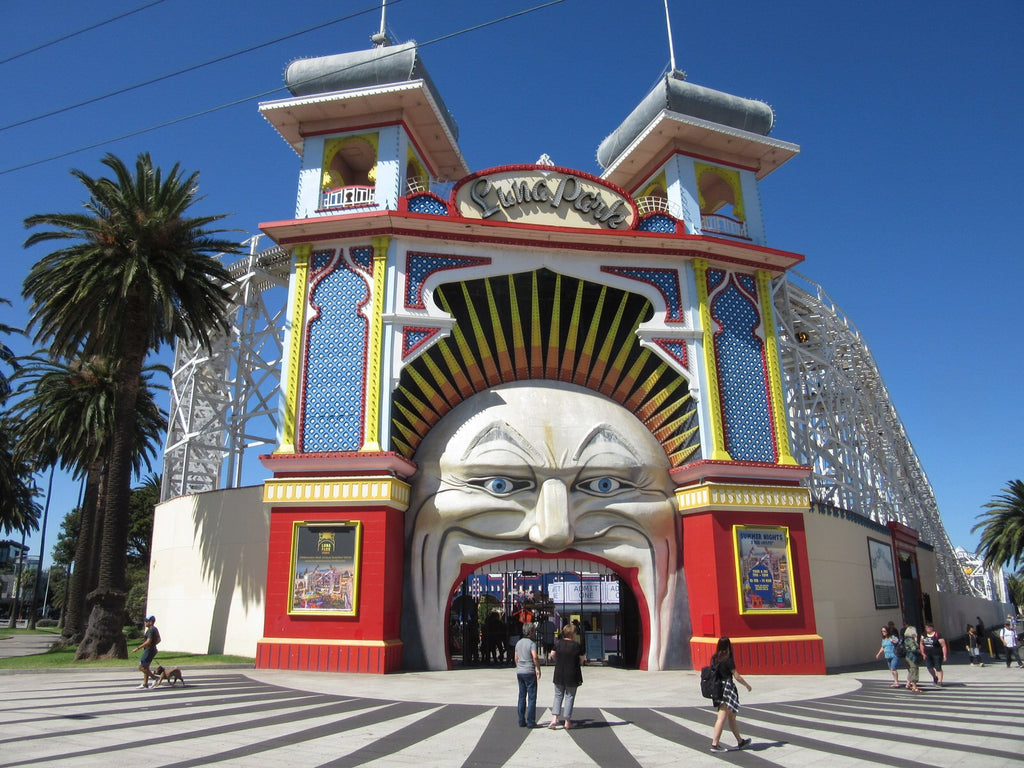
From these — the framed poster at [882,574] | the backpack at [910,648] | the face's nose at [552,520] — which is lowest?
the backpack at [910,648]

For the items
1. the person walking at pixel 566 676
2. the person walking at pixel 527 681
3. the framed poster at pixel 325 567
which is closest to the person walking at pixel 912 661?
the person walking at pixel 566 676

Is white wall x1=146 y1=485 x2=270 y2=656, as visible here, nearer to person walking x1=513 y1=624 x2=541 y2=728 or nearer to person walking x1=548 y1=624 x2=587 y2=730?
person walking x1=513 y1=624 x2=541 y2=728

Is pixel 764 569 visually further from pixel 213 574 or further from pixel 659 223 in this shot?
pixel 213 574

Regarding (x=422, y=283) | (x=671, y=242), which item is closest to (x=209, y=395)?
(x=422, y=283)

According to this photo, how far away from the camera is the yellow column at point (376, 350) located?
18984 millimetres

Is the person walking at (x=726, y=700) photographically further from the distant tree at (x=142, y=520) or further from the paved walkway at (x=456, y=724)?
the distant tree at (x=142, y=520)

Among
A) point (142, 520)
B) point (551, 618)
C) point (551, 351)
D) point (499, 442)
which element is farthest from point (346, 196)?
point (142, 520)

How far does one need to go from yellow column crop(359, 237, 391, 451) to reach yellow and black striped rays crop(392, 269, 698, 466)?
48.7 inches

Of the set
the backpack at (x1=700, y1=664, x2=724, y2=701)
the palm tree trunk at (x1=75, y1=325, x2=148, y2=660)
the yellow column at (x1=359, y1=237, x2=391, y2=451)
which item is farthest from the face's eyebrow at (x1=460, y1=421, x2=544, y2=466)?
the backpack at (x1=700, y1=664, x2=724, y2=701)

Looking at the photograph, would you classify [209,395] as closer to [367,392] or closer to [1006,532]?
[367,392]

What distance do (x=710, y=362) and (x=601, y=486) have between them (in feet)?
16.4

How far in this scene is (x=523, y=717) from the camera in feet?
34.3

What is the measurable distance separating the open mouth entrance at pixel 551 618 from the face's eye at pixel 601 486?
2.03 metres

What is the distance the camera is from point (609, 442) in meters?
20.0
